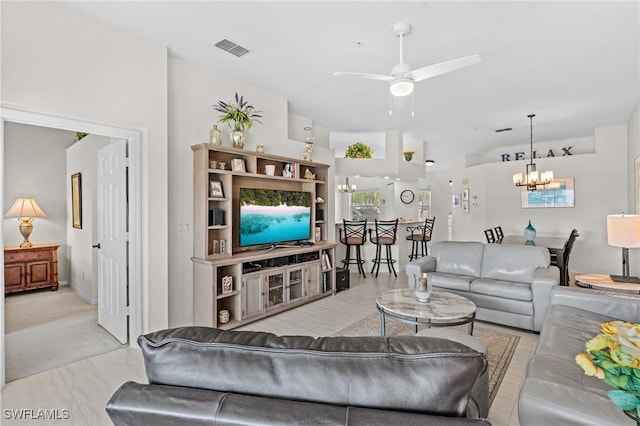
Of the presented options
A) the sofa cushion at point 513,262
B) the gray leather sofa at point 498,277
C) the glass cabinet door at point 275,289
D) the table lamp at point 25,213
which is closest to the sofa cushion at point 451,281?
the gray leather sofa at point 498,277

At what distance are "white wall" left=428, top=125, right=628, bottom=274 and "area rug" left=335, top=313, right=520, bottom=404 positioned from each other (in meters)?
4.79

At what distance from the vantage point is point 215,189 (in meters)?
3.82

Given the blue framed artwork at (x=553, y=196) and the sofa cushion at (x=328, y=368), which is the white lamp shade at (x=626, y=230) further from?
the blue framed artwork at (x=553, y=196)

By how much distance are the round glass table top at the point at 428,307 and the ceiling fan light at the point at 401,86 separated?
1.86 metres

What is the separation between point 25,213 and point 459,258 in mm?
6492

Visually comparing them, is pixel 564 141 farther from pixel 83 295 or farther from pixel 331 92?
pixel 83 295

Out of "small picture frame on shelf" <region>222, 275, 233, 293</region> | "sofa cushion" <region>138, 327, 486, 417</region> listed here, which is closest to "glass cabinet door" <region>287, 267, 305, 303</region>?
"small picture frame on shelf" <region>222, 275, 233, 293</region>

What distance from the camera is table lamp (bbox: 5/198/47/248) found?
198 inches

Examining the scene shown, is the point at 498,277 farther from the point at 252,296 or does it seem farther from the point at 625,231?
the point at 252,296

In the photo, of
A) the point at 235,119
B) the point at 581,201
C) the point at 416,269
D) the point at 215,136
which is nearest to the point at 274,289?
the point at 416,269

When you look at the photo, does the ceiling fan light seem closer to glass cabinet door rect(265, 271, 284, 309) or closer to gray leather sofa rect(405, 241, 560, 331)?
gray leather sofa rect(405, 241, 560, 331)

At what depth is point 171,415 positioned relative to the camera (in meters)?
0.87

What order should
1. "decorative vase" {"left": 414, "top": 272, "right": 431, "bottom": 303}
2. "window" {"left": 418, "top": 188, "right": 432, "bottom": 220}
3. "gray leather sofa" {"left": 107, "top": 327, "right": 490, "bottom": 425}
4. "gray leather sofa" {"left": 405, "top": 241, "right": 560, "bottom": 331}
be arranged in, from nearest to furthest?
"gray leather sofa" {"left": 107, "top": 327, "right": 490, "bottom": 425} → "decorative vase" {"left": 414, "top": 272, "right": 431, "bottom": 303} → "gray leather sofa" {"left": 405, "top": 241, "right": 560, "bottom": 331} → "window" {"left": 418, "top": 188, "right": 432, "bottom": 220}

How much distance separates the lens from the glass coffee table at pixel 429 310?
2656 mm
